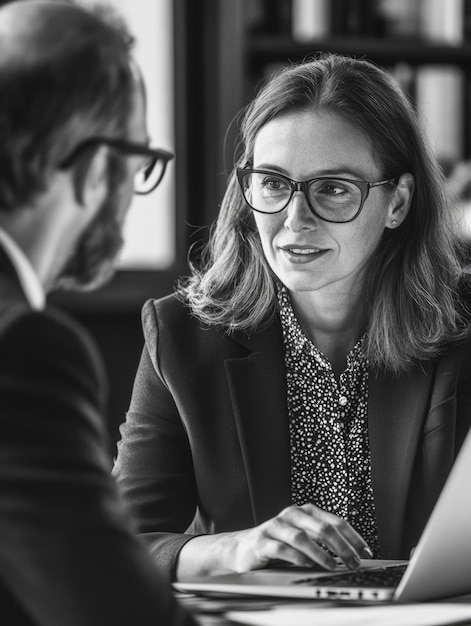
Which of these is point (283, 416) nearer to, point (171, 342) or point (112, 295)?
point (171, 342)

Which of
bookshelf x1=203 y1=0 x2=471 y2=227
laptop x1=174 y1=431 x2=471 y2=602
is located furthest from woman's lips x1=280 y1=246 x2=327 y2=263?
bookshelf x1=203 y1=0 x2=471 y2=227

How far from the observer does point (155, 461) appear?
1607 mm

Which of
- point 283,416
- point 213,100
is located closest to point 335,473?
point 283,416

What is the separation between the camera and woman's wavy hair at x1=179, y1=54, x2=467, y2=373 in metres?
1.72

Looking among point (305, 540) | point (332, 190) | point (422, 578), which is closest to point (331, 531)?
point (305, 540)

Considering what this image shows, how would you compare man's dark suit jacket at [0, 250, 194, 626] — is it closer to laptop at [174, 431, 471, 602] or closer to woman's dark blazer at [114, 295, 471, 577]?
laptop at [174, 431, 471, 602]

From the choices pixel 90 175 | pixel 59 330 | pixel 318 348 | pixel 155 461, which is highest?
pixel 90 175

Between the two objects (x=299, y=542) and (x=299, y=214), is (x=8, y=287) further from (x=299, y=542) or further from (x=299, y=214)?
(x=299, y=214)

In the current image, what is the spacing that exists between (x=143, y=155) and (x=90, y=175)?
0.26 feet

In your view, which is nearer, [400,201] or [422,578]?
[422,578]

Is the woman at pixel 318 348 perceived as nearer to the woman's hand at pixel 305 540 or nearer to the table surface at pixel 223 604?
the woman's hand at pixel 305 540

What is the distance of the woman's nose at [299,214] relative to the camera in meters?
1.66

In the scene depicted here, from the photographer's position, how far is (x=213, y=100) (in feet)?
9.04

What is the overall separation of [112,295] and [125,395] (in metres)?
0.29
